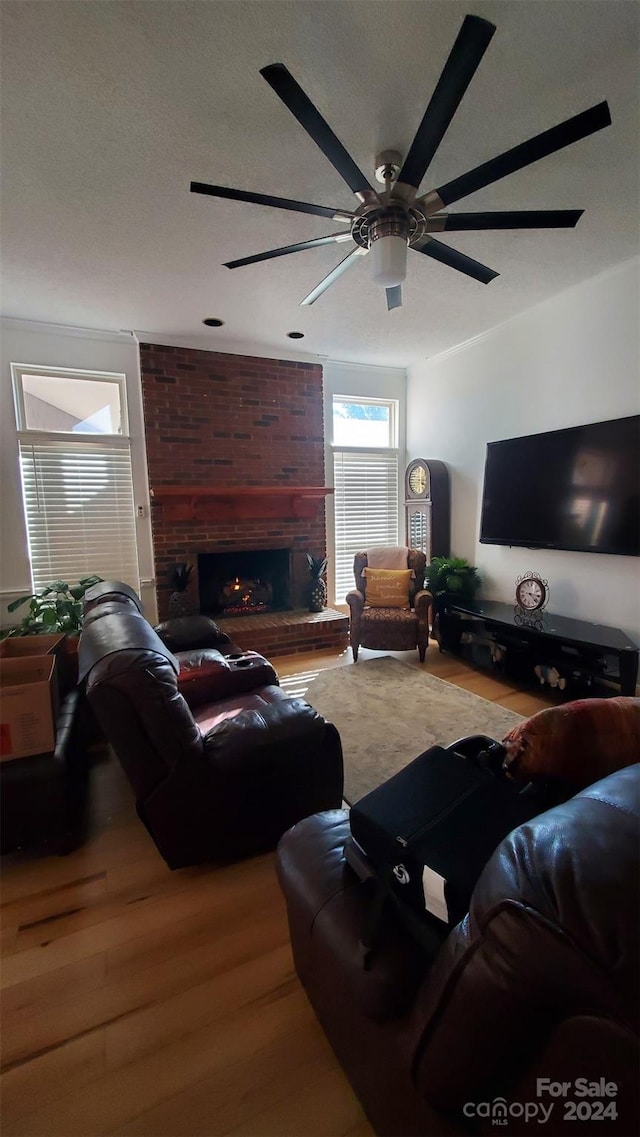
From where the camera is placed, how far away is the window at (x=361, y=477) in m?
5.03

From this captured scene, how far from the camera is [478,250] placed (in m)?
2.68

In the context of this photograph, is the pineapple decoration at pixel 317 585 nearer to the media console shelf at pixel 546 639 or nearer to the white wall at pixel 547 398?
the media console shelf at pixel 546 639

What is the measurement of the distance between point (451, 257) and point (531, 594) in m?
2.38

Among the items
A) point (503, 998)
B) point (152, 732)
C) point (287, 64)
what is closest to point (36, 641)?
point (152, 732)

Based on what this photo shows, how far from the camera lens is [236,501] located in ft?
14.2

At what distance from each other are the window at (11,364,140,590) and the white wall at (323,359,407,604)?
6.75 ft

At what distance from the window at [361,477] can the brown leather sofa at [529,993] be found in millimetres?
4412

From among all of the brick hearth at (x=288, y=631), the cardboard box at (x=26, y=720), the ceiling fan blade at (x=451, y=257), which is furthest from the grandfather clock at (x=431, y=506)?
the cardboard box at (x=26, y=720)

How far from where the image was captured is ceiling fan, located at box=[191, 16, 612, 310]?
1244 mm

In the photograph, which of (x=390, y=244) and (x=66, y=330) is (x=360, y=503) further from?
(x=390, y=244)

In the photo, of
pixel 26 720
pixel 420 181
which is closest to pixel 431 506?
pixel 420 181

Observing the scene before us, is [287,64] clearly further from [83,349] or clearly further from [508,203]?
[83,349]

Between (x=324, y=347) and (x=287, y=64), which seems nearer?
(x=287, y=64)

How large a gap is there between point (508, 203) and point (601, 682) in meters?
2.77
